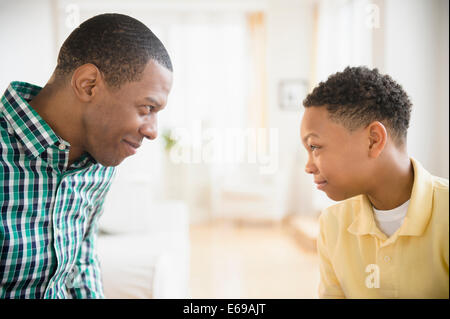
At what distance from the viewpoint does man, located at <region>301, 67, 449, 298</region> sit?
0.50 meters

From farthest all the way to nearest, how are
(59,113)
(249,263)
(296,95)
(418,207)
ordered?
(249,263) → (296,95) → (59,113) → (418,207)

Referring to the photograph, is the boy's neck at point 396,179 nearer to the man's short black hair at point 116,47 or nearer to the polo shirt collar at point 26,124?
the man's short black hair at point 116,47

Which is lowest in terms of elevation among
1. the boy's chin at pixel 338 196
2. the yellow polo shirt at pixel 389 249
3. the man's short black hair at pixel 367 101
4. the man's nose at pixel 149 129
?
the yellow polo shirt at pixel 389 249

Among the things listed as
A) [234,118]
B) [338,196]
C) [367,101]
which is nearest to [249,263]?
[338,196]

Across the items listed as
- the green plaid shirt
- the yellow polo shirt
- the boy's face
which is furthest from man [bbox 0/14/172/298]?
the yellow polo shirt

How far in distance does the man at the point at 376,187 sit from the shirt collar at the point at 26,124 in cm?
42

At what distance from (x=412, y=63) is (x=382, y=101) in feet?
0.39

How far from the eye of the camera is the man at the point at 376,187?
502mm

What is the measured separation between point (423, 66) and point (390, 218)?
0.25m

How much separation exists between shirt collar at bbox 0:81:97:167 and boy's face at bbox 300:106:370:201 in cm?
Result: 41

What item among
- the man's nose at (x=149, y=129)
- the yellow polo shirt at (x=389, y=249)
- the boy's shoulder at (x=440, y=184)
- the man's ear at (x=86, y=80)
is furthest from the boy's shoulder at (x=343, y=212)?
the man's ear at (x=86, y=80)

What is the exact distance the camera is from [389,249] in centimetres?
53

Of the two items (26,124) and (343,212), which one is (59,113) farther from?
(343,212)

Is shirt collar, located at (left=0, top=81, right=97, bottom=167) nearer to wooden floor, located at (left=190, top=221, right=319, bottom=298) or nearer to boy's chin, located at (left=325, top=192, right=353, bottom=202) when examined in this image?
boy's chin, located at (left=325, top=192, right=353, bottom=202)
